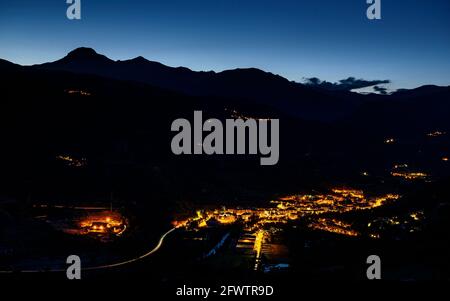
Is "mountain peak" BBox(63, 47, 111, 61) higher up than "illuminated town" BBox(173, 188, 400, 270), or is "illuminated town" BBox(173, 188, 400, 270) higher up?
"mountain peak" BBox(63, 47, 111, 61)

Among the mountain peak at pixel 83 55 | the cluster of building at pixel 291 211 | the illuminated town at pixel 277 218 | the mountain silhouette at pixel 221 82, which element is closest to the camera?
the illuminated town at pixel 277 218

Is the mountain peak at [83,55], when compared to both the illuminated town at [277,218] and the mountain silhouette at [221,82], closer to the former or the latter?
the mountain silhouette at [221,82]

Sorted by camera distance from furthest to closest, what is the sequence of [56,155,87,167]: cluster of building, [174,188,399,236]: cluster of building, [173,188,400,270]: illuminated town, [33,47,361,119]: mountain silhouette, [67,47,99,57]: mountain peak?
[67,47,99,57]: mountain peak → [33,47,361,119]: mountain silhouette → [56,155,87,167]: cluster of building → [174,188,399,236]: cluster of building → [173,188,400,270]: illuminated town

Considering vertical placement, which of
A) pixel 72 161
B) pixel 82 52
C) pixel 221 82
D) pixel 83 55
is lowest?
pixel 72 161

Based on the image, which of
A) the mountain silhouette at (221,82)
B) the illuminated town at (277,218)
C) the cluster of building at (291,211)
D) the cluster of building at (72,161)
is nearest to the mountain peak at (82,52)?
the mountain silhouette at (221,82)


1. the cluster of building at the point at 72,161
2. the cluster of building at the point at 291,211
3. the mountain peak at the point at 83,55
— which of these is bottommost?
the cluster of building at the point at 291,211

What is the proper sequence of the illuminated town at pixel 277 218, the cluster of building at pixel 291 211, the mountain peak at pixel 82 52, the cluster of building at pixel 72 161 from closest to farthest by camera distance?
the illuminated town at pixel 277 218, the cluster of building at pixel 291 211, the cluster of building at pixel 72 161, the mountain peak at pixel 82 52

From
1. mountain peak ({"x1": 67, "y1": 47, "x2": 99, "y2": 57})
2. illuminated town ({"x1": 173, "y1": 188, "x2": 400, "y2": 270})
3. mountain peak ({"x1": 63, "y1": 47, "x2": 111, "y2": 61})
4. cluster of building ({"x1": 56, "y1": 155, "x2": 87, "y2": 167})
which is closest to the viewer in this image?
illuminated town ({"x1": 173, "y1": 188, "x2": 400, "y2": 270})

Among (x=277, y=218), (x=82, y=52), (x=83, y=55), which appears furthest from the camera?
(x=82, y=52)

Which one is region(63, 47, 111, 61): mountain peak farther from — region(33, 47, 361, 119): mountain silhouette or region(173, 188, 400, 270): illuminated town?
region(173, 188, 400, 270): illuminated town

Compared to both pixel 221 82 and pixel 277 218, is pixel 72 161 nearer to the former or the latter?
pixel 277 218

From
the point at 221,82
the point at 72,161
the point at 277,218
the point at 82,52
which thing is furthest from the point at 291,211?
the point at 82,52

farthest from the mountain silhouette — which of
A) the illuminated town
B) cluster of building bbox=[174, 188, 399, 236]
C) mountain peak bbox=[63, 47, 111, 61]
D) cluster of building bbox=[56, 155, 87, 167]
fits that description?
the illuminated town

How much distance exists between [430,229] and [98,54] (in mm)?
161424
